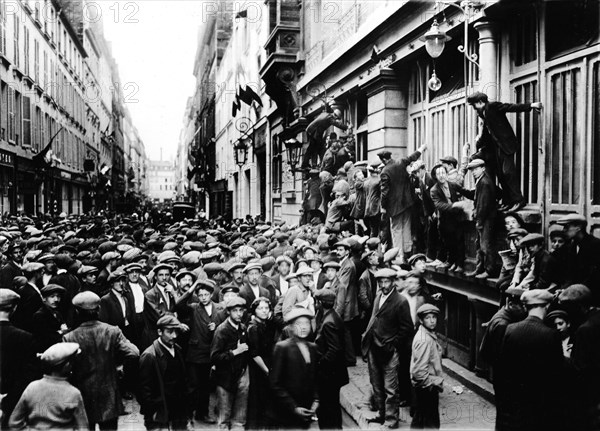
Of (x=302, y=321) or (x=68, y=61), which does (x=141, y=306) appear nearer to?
(x=302, y=321)

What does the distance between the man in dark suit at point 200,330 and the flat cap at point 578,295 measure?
12.3ft

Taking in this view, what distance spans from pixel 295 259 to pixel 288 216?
13.6 meters

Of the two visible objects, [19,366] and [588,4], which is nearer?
[19,366]

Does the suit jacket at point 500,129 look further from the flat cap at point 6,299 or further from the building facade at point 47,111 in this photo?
the building facade at point 47,111

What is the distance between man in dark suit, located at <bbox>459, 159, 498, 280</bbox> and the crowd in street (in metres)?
0.02

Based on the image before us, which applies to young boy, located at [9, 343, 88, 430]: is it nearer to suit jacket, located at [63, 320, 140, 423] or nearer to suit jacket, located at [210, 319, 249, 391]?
suit jacket, located at [63, 320, 140, 423]

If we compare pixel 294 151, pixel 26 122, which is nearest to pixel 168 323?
pixel 294 151

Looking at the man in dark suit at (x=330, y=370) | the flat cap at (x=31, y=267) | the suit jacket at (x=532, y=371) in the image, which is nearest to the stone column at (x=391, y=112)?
the man in dark suit at (x=330, y=370)

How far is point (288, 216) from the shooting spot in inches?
977

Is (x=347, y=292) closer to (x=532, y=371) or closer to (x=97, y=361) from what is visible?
(x=532, y=371)

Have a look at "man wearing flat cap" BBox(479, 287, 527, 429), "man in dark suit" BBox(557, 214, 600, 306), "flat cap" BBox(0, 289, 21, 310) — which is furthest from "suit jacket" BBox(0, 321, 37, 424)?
"man in dark suit" BBox(557, 214, 600, 306)

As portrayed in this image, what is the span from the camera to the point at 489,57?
964cm

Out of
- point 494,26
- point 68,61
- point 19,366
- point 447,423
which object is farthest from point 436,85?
point 68,61

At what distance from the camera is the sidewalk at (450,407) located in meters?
7.32
